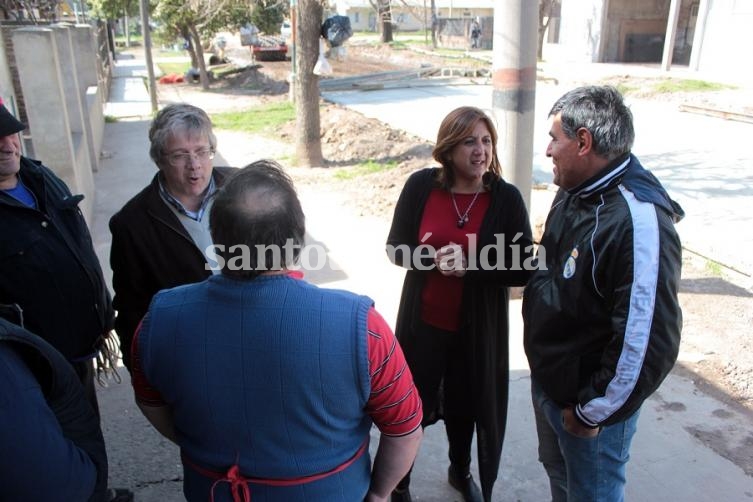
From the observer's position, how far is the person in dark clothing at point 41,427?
1.23m

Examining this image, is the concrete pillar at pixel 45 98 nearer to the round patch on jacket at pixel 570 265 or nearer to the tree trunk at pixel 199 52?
the round patch on jacket at pixel 570 265

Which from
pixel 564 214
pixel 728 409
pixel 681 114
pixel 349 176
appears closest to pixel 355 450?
pixel 564 214

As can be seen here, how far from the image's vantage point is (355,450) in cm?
157

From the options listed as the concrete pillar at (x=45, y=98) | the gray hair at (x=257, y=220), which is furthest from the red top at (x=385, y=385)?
the concrete pillar at (x=45, y=98)

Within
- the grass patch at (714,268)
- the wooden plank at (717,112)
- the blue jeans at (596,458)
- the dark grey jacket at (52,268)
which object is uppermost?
the dark grey jacket at (52,268)

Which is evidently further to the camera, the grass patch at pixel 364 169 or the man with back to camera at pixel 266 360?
the grass patch at pixel 364 169

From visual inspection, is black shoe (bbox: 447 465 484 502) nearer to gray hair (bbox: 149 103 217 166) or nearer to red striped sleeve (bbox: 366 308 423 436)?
red striped sleeve (bbox: 366 308 423 436)

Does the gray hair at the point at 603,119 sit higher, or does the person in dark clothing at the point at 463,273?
the gray hair at the point at 603,119

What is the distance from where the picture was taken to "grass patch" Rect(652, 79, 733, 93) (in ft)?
59.7

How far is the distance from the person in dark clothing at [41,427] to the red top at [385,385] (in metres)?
0.16

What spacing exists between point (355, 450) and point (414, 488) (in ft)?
5.17

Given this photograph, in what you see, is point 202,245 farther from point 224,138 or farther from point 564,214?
point 224,138

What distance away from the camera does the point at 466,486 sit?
291cm

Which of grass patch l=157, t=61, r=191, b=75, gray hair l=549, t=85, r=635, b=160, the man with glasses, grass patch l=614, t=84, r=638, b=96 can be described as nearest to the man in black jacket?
gray hair l=549, t=85, r=635, b=160
